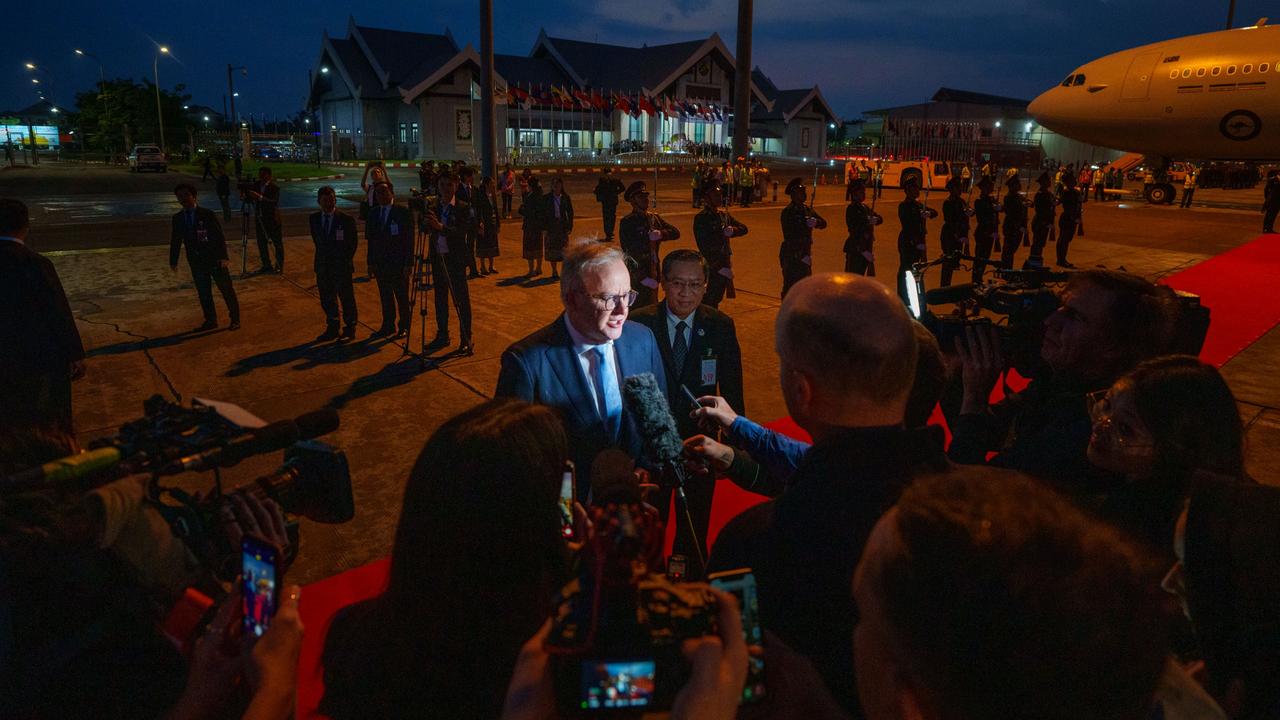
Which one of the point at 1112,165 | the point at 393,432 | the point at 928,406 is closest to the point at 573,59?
the point at 1112,165

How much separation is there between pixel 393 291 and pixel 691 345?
5.83 metres

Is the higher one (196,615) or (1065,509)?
(1065,509)

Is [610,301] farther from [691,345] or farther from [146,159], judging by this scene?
[146,159]

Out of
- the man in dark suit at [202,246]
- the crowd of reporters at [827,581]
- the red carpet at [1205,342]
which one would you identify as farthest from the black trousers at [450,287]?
the crowd of reporters at [827,581]

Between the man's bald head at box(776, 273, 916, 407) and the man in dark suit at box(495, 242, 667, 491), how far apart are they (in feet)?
4.16

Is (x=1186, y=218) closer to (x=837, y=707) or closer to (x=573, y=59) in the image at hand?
(x=837, y=707)

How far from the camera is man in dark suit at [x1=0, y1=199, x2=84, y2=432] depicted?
4.54m

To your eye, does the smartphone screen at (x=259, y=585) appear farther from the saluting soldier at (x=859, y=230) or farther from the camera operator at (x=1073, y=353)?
the saluting soldier at (x=859, y=230)

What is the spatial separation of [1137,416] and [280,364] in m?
7.49

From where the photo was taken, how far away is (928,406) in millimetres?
2779

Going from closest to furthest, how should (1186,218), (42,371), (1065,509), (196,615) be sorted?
(1065,509) → (196,615) → (42,371) → (1186,218)

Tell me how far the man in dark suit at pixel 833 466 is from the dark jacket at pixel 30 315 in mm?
4863

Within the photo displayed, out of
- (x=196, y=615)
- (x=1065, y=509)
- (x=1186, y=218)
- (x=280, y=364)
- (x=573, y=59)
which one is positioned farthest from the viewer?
(x=573, y=59)

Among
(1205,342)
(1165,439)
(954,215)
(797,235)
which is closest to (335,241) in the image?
(797,235)
